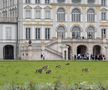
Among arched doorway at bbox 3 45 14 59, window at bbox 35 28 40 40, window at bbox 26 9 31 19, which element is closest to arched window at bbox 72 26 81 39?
window at bbox 35 28 40 40

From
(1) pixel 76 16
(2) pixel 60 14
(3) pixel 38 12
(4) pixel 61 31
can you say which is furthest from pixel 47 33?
(1) pixel 76 16

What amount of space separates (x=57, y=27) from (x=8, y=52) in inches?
386

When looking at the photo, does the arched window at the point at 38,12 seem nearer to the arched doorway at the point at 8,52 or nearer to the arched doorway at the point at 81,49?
the arched doorway at the point at 8,52

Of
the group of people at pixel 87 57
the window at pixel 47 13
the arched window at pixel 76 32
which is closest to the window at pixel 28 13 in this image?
the window at pixel 47 13

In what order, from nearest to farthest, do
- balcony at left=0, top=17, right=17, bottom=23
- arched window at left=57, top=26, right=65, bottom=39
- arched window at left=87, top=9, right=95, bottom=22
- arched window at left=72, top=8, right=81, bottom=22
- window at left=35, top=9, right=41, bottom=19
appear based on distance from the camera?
window at left=35, top=9, right=41, bottom=19 < arched window at left=57, top=26, right=65, bottom=39 < balcony at left=0, top=17, right=17, bottom=23 < arched window at left=72, top=8, right=81, bottom=22 < arched window at left=87, top=9, right=95, bottom=22

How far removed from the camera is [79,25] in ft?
310

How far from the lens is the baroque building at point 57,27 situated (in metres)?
91.7

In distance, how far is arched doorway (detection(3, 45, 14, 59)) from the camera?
93688 millimetres

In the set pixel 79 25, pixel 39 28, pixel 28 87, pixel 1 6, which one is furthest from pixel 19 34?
pixel 28 87

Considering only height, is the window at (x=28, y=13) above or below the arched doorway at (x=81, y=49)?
above

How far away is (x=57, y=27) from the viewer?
307 ft

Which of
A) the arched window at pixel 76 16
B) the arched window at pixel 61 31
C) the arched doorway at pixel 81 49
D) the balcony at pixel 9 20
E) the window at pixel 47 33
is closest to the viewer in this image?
the window at pixel 47 33

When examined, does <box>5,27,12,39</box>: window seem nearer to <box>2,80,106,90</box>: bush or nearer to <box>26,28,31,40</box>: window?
<box>26,28,31,40</box>: window

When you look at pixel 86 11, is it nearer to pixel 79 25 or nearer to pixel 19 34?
pixel 79 25
